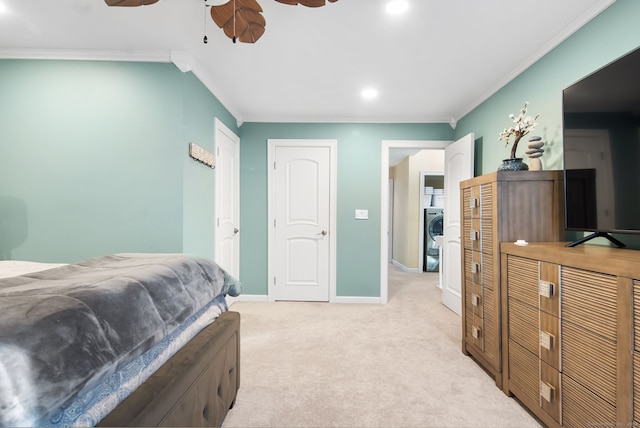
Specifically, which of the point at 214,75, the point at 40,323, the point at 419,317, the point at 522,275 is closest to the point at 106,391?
the point at 40,323

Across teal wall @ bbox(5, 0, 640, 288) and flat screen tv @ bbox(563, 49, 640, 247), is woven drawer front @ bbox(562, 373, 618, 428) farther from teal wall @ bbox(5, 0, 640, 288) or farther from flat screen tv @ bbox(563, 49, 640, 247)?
teal wall @ bbox(5, 0, 640, 288)

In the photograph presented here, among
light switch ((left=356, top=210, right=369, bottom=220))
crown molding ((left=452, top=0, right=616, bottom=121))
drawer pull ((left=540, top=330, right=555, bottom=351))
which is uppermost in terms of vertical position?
crown molding ((left=452, top=0, right=616, bottom=121))

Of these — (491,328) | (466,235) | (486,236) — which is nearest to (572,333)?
(491,328)

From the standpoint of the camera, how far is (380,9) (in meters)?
1.81

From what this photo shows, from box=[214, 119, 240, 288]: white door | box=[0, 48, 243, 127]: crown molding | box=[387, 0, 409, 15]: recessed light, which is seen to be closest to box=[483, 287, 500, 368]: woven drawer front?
box=[387, 0, 409, 15]: recessed light

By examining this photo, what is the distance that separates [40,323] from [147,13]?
194 cm

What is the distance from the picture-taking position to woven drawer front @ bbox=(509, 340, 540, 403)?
161 centimetres

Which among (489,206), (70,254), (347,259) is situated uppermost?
(489,206)

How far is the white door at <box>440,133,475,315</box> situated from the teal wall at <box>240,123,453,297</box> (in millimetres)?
539

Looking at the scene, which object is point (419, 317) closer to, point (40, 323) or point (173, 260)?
point (173, 260)

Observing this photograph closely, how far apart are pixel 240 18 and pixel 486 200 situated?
6.29 feet

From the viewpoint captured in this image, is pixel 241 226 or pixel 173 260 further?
pixel 241 226

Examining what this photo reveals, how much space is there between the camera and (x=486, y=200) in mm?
2072

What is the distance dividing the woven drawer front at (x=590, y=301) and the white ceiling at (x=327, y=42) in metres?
1.58
